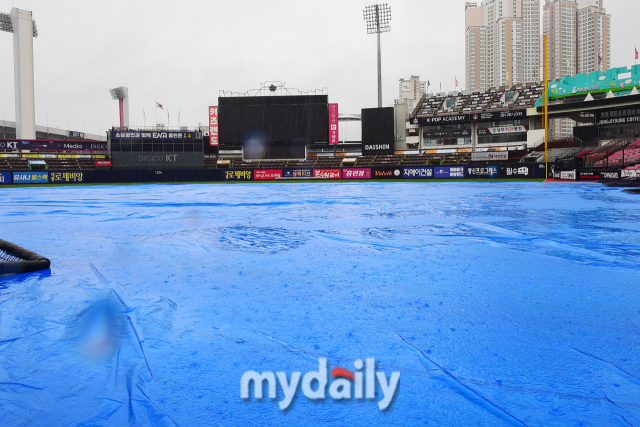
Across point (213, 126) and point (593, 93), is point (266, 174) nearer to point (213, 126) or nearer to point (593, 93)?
point (213, 126)

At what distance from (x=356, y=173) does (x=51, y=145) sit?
43.7 metres

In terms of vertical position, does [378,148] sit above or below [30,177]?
above

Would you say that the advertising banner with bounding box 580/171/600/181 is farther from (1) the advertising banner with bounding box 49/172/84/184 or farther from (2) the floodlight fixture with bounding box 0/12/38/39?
(2) the floodlight fixture with bounding box 0/12/38/39

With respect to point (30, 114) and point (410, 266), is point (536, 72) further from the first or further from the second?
point (410, 266)

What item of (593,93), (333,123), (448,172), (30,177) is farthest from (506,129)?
(30,177)

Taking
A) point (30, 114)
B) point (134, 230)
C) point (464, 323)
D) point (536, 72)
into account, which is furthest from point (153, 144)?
point (536, 72)

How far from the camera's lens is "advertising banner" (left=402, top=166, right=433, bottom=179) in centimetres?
4103

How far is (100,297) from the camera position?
4.84 m

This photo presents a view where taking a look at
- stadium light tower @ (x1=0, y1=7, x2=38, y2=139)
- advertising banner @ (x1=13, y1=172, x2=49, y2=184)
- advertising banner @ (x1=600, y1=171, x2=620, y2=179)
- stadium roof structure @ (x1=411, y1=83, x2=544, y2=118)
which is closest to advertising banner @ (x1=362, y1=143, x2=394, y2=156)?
stadium roof structure @ (x1=411, y1=83, x2=544, y2=118)

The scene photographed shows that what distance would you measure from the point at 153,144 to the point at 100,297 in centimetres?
4708

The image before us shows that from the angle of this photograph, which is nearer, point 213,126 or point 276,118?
point 276,118

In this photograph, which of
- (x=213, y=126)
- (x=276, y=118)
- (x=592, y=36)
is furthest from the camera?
(x=592, y=36)

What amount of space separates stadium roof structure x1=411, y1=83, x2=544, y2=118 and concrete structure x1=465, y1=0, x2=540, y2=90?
65022 mm

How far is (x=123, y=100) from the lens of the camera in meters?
98.8
